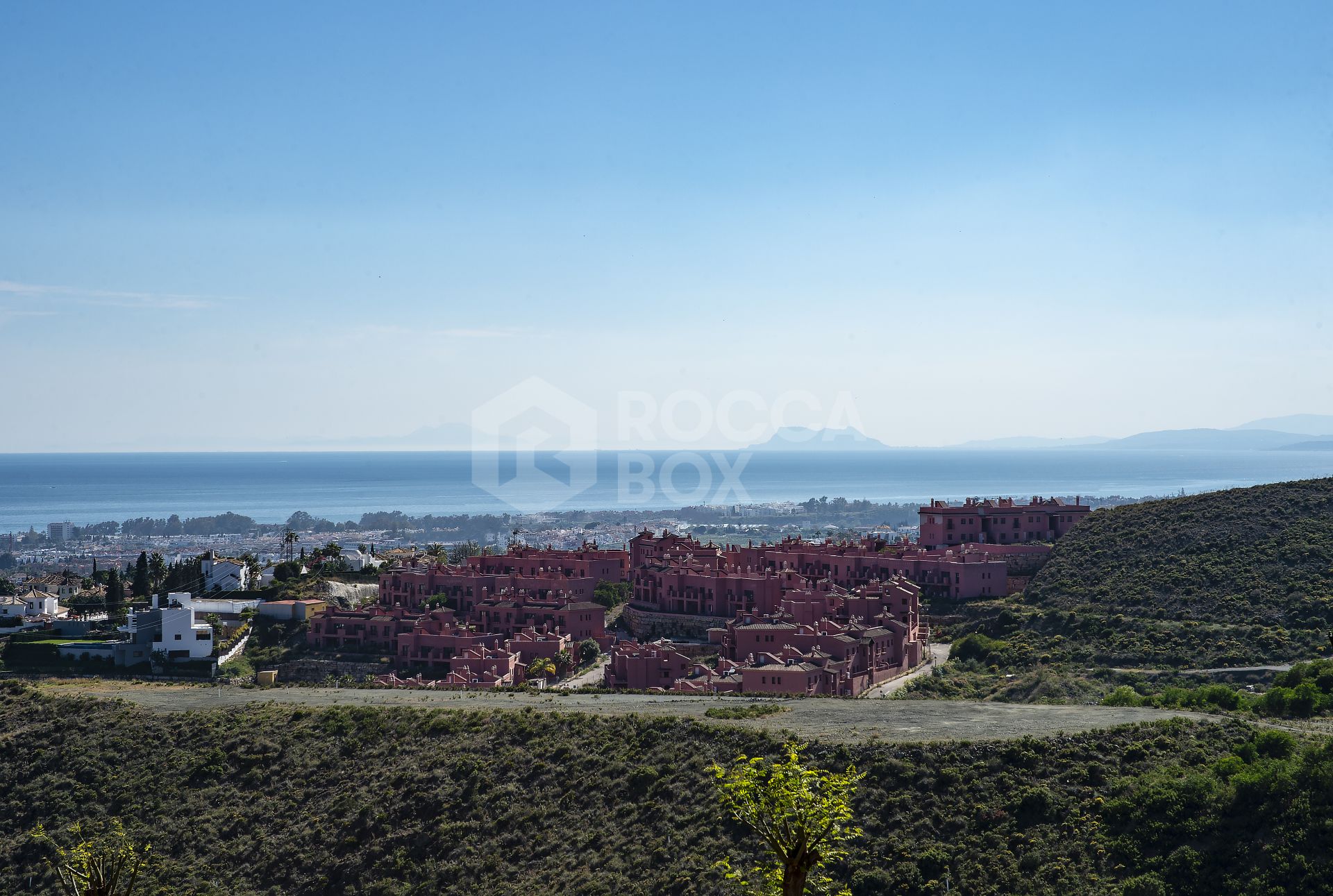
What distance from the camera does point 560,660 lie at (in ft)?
150

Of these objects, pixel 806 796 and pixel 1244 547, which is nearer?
pixel 806 796

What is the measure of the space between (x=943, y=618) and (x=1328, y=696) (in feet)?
66.2

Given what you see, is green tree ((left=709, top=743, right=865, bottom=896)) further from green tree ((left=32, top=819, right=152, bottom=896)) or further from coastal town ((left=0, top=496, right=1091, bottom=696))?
coastal town ((left=0, top=496, right=1091, bottom=696))

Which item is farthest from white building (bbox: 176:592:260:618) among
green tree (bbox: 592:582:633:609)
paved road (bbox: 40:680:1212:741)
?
green tree (bbox: 592:582:633:609)

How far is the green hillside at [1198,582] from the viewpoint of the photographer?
4088cm

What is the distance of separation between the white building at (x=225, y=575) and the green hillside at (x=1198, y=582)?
3657 centimetres

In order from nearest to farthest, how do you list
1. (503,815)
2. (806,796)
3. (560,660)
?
(806,796)
(503,815)
(560,660)

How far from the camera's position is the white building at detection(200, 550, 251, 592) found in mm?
59938

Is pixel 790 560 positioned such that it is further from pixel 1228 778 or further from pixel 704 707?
pixel 1228 778

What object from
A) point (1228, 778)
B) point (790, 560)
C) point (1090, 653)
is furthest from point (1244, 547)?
point (1228, 778)

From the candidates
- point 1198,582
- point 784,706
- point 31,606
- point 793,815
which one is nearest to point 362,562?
point 31,606

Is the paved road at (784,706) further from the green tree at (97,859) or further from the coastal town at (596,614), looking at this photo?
the green tree at (97,859)

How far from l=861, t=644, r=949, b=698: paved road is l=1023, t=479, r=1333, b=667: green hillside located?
351 centimetres

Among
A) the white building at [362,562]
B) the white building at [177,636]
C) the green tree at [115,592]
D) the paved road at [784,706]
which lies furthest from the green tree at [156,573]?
the paved road at [784,706]
